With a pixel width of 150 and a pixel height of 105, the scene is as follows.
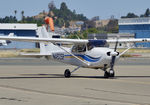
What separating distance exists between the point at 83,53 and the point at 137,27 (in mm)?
90044

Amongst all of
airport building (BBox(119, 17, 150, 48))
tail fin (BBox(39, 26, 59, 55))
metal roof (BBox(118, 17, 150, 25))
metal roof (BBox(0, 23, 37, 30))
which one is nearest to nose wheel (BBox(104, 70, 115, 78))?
tail fin (BBox(39, 26, 59, 55))

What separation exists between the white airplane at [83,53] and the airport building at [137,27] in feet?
263

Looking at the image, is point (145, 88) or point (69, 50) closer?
point (145, 88)

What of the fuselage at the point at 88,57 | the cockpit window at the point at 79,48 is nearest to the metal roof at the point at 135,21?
the fuselage at the point at 88,57

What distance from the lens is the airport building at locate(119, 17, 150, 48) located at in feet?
347

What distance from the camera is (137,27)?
10919 cm

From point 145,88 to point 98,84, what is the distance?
2259 millimetres

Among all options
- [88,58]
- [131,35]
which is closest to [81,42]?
[88,58]

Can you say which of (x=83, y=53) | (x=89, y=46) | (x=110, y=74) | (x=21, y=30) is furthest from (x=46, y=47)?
(x=21, y=30)

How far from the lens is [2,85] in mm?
17250

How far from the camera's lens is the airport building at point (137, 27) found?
106m

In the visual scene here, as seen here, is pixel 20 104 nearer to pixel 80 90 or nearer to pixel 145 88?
pixel 80 90

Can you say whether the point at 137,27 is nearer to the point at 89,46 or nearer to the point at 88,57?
the point at 89,46

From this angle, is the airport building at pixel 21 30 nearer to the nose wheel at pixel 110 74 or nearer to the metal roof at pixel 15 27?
the metal roof at pixel 15 27
